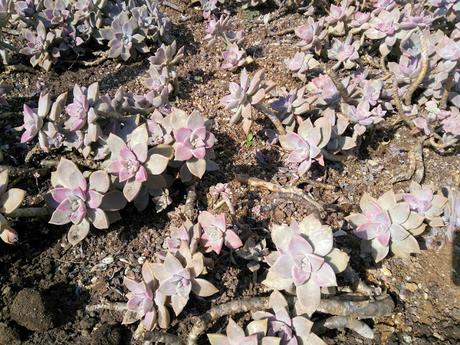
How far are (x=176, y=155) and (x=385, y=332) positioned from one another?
3.02ft

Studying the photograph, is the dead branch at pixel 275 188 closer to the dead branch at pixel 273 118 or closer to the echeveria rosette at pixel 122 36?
the dead branch at pixel 273 118

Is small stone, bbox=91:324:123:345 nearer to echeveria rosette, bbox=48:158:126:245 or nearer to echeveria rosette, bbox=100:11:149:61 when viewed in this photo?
echeveria rosette, bbox=48:158:126:245

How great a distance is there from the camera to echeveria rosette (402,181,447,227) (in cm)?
160

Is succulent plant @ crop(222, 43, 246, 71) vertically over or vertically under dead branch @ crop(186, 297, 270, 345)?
over

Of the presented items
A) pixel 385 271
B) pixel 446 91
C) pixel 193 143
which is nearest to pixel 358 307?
pixel 385 271

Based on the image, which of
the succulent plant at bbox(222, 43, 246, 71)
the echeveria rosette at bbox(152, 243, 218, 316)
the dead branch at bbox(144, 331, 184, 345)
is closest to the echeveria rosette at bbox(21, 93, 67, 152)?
the echeveria rosette at bbox(152, 243, 218, 316)

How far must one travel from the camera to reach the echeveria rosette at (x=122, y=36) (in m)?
2.27

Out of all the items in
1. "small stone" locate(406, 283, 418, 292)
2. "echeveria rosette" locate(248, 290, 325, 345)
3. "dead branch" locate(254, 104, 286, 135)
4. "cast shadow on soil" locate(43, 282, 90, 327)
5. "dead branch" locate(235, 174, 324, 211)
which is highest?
"dead branch" locate(254, 104, 286, 135)

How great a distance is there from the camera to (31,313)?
4.64 ft

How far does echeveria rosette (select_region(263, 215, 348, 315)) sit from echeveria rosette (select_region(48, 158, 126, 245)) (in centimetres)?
60

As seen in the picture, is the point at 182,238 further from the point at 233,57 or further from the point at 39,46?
the point at 39,46

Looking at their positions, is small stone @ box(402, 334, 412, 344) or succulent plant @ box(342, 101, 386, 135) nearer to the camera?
small stone @ box(402, 334, 412, 344)

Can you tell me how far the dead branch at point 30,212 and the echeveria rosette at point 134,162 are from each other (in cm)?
30

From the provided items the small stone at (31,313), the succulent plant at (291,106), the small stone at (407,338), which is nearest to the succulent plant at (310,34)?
the succulent plant at (291,106)
